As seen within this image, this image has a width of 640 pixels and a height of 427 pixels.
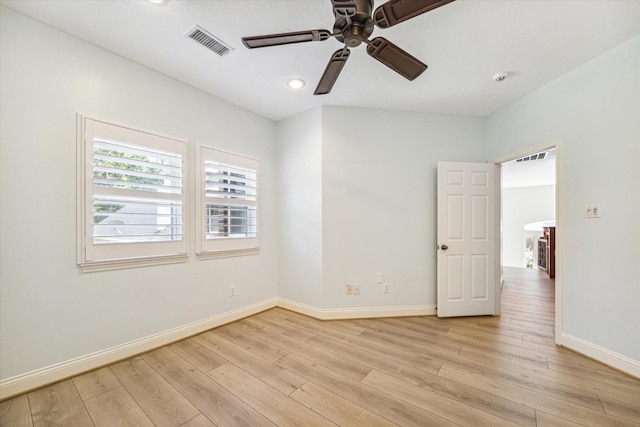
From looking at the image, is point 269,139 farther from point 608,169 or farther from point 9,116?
point 608,169

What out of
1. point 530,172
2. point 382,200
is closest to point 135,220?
point 382,200

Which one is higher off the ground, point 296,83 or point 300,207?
point 296,83

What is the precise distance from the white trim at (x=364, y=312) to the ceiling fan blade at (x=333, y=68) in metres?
2.55

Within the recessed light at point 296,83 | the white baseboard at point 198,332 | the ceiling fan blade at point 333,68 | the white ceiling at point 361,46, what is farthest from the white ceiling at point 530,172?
the ceiling fan blade at point 333,68

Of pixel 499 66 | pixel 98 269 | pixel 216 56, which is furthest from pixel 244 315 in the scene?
pixel 499 66

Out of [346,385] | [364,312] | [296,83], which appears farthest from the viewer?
[364,312]

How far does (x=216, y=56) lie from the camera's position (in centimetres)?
231

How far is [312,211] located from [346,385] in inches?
78.0

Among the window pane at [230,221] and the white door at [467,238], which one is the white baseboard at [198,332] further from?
the window pane at [230,221]

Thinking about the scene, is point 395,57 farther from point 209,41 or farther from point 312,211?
point 312,211

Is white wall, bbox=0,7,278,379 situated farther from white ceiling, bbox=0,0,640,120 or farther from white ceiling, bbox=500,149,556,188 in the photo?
white ceiling, bbox=500,149,556,188

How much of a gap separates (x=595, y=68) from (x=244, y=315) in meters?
4.42

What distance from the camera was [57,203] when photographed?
1.99 m

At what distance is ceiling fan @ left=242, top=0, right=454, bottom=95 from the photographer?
1.33 meters
